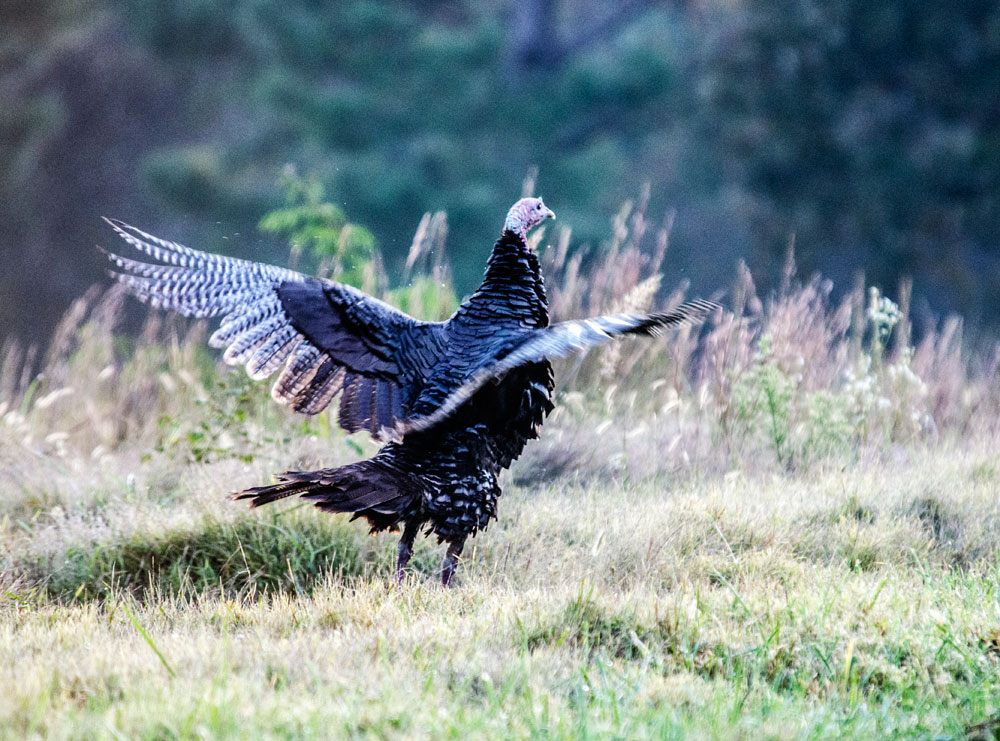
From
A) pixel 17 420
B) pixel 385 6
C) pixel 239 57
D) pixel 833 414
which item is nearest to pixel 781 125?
pixel 385 6

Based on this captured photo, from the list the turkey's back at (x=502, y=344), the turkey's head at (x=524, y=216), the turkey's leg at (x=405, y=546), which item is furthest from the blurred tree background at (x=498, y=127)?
the turkey's leg at (x=405, y=546)

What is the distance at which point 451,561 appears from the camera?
4246mm

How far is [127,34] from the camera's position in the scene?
18453 millimetres

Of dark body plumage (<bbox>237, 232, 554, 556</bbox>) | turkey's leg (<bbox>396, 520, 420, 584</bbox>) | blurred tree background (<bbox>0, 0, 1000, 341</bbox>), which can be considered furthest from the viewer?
blurred tree background (<bbox>0, 0, 1000, 341</bbox>)

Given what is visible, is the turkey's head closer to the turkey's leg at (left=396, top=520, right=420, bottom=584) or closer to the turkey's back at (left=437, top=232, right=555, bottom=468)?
the turkey's back at (left=437, top=232, right=555, bottom=468)

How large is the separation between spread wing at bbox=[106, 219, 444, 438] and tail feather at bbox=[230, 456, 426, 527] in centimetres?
29

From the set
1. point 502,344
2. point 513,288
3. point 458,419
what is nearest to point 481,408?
point 458,419

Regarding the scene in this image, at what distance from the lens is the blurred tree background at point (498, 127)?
14.5 m

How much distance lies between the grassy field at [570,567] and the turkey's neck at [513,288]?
1020 mm

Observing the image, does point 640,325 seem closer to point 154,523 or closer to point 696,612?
point 696,612

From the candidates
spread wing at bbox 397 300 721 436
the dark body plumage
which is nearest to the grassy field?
the dark body plumage

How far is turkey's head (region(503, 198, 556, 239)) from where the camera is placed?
452cm

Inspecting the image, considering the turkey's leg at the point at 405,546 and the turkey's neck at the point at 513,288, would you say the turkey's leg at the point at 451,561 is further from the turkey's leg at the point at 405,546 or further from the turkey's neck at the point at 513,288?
the turkey's neck at the point at 513,288

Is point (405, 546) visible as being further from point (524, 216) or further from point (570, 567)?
point (524, 216)
